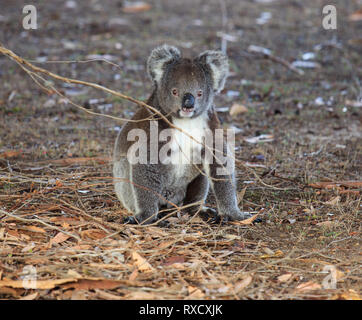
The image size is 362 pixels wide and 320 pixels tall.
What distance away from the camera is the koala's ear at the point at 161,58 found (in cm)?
472

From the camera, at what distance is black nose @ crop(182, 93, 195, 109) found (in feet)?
14.5

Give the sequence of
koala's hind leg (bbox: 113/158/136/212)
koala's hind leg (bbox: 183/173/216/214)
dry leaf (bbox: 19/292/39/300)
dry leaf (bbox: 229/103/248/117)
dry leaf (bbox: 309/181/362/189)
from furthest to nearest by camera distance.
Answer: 1. dry leaf (bbox: 229/103/248/117)
2. dry leaf (bbox: 309/181/362/189)
3. koala's hind leg (bbox: 183/173/216/214)
4. koala's hind leg (bbox: 113/158/136/212)
5. dry leaf (bbox: 19/292/39/300)

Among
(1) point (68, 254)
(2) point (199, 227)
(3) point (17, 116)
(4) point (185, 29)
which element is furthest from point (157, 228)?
(4) point (185, 29)

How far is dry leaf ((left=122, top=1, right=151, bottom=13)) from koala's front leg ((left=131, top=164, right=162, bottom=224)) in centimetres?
994

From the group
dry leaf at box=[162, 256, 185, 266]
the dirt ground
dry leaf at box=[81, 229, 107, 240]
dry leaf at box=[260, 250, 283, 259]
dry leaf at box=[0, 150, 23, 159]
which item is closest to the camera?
the dirt ground

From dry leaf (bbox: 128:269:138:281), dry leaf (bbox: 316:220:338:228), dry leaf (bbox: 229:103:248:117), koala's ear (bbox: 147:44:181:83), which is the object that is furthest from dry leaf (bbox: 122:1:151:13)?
dry leaf (bbox: 128:269:138:281)

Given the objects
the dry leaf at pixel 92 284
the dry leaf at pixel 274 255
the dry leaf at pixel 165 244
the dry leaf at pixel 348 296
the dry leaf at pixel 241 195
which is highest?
the dry leaf at pixel 241 195

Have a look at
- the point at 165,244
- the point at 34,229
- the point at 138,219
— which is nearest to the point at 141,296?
the point at 165,244

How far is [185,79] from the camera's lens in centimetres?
459

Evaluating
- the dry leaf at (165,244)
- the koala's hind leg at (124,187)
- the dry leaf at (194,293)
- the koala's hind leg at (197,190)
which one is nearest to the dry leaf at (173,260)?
the dry leaf at (165,244)

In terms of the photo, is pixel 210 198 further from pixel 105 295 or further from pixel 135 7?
pixel 135 7

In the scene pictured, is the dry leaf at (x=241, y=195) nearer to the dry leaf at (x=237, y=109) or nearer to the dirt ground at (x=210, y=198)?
the dirt ground at (x=210, y=198)

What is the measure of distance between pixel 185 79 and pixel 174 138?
52 cm

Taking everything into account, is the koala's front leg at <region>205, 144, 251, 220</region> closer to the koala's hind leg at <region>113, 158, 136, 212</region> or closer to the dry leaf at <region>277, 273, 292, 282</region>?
the koala's hind leg at <region>113, 158, 136, 212</region>
